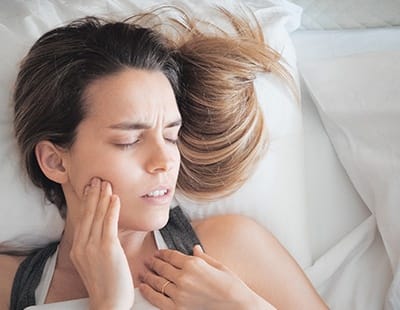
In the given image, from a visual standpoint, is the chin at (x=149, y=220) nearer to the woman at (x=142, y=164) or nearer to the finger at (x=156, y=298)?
the woman at (x=142, y=164)

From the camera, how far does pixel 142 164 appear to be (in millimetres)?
1056

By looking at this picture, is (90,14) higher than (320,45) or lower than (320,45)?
higher

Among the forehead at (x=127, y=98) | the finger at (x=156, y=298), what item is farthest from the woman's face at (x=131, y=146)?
the finger at (x=156, y=298)

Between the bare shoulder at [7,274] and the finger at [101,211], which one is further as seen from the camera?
the bare shoulder at [7,274]

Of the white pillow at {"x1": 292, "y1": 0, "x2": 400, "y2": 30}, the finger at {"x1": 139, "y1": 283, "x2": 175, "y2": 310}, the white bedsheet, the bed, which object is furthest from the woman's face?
the white pillow at {"x1": 292, "y1": 0, "x2": 400, "y2": 30}

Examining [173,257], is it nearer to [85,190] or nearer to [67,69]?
[85,190]

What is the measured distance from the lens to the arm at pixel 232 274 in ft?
3.58

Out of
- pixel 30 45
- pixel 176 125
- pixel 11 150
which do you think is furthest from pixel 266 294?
pixel 30 45

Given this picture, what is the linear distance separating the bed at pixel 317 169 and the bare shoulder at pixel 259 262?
0.08m

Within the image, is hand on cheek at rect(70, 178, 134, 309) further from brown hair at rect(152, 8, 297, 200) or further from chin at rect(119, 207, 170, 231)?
brown hair at rect(152, 8, 297, 200)

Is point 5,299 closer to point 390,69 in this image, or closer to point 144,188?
point 144,188

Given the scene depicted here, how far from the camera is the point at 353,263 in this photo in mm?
1324

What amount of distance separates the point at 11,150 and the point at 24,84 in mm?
133

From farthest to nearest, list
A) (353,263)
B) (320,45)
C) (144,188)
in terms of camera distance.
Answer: (320,45), (353,263), (144,188)
